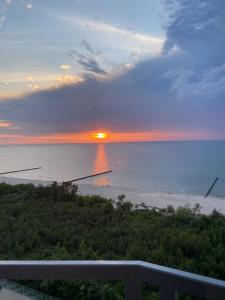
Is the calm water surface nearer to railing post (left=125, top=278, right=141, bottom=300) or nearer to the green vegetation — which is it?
the green vegetation

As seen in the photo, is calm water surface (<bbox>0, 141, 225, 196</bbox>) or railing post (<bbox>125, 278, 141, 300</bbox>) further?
calm water surface (<bbox>0, 141, 225, 196</bbox>)

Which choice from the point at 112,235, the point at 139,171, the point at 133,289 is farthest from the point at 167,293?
the point at 139,171

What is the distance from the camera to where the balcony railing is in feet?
3.51

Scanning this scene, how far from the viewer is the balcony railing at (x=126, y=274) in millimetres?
1070

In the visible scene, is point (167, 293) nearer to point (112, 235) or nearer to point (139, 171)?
point (112, 235)

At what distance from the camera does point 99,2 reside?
7.22 metres

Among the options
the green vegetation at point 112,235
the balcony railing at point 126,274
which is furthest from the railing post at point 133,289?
the green vegetation at point 112,235

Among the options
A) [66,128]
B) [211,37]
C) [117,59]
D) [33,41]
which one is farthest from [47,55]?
[66,128]

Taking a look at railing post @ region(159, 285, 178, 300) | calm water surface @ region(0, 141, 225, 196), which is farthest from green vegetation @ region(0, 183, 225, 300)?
calm water surface @ region(0, 141, 225, 196)

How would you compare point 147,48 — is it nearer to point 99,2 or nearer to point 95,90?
point 99,2

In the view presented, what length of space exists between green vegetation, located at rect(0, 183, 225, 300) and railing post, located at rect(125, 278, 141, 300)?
368 centimetres

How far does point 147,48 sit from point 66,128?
18.7m

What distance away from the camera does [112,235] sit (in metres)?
6.26

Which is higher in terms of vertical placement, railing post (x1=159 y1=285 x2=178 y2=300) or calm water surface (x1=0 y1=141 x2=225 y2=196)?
calm water surface (x1=0 y1=141 x2=225 y2=196)
